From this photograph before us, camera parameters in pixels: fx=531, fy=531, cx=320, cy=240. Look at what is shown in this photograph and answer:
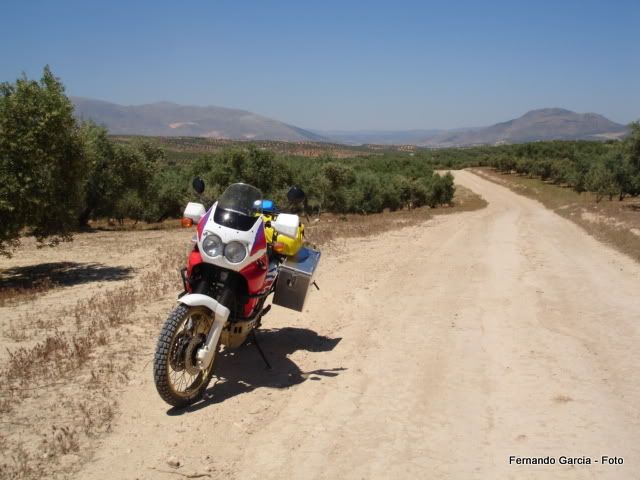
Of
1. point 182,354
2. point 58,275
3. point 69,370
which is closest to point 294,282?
point 182,354

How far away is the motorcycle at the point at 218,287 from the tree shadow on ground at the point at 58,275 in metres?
6.75

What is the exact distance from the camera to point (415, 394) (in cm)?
523

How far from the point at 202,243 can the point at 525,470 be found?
11.0 ft

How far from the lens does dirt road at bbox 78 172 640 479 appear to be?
405 cm

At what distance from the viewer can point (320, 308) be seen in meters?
8.73

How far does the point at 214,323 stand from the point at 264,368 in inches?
55.4

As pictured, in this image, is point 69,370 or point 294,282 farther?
point 294,282

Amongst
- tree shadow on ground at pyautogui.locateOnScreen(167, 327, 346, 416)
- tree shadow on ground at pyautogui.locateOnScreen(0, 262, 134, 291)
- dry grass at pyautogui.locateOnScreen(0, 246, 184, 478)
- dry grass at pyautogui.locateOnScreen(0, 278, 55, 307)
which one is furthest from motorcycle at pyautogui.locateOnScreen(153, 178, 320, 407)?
tree shadow on ground at pyautogui.locateOnScreen(0, 262, 134, 291)

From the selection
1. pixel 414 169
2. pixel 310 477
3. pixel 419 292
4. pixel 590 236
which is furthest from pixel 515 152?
pixel 310 477

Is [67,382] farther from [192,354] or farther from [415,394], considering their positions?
[415,394]

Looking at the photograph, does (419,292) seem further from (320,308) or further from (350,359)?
(350,359)

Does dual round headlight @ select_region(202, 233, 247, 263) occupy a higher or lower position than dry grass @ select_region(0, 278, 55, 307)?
higher

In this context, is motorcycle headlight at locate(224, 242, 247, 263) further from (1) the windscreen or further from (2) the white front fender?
(2) the white front fender

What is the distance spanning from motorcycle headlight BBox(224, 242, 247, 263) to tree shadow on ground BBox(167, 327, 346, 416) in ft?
4.58
